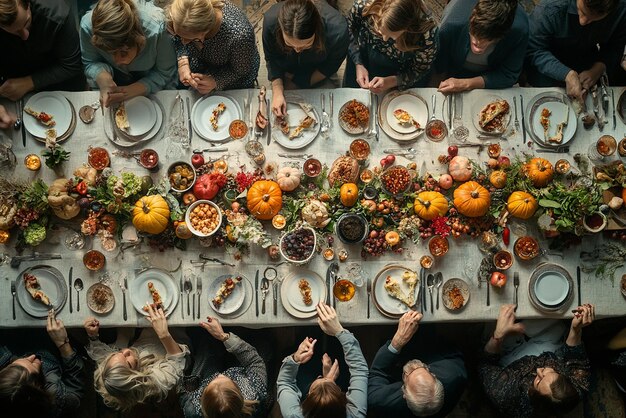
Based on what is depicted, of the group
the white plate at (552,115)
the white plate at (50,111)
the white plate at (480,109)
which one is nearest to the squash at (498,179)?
the white plate at (480,109)

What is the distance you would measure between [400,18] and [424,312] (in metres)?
Result: 1.89

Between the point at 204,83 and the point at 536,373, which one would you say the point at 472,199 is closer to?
the point at 536,373

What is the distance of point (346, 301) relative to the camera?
11.3 feet

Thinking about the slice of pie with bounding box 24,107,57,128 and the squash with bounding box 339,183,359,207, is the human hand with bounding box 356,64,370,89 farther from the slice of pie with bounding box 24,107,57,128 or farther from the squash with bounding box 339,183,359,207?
the slice of pie with bounding box 24,107,57,128

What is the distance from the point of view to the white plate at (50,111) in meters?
3.55

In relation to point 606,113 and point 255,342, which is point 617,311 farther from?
point 255,342

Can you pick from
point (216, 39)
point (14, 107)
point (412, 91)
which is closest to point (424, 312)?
point (412, 91)

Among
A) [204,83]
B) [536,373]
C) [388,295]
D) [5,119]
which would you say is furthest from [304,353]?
[5,119]

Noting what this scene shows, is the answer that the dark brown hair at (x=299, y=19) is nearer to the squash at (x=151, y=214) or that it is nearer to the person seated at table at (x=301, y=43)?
the person seated at table at (x=301, y=43)

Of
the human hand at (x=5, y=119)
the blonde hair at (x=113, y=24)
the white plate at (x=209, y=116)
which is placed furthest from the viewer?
the white plate at (x=209, y=116)

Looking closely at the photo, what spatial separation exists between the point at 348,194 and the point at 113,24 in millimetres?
1740

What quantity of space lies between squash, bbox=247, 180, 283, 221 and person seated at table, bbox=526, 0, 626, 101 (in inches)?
85.6

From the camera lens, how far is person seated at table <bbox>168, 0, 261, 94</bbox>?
122 inches

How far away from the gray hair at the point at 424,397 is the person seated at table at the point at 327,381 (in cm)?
35
